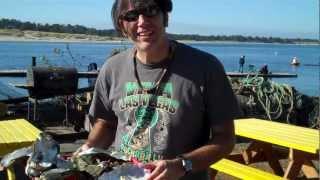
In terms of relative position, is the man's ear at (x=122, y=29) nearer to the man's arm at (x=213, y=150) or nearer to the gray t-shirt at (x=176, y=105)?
the gray t-shirt at (x=176, y=105)

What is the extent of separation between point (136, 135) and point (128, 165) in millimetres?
425

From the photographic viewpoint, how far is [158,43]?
2.49 metres

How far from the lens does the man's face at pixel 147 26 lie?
8.12 ft

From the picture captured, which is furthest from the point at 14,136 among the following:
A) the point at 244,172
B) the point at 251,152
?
the point at 251,152

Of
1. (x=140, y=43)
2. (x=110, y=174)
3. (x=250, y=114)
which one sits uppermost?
(x=140, y=43)

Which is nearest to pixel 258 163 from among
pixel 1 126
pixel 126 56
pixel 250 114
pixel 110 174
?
pixel 1 126

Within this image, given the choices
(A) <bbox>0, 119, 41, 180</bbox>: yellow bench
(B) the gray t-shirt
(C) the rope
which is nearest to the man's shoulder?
(B) the gray t-shirt

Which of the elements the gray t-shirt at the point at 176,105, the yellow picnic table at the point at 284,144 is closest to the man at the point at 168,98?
the gray t-shirt at the point at 176,105

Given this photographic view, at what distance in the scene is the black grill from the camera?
10578mm

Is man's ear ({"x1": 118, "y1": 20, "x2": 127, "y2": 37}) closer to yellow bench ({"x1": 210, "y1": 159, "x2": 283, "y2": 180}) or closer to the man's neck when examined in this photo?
the man's neck

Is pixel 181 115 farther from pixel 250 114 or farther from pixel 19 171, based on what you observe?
pixel 250 114

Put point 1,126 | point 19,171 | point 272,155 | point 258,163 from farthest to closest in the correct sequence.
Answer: point 258,163, point 272,155, point 1,126, point 19,171

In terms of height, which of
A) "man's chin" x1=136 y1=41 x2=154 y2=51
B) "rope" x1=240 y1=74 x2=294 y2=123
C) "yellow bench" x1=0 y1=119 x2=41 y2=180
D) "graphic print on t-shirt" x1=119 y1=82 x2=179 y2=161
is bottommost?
"rope" x1=240 y1=74 x2=294 y2=123

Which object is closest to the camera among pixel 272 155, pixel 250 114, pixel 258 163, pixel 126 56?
pixel 126 56
